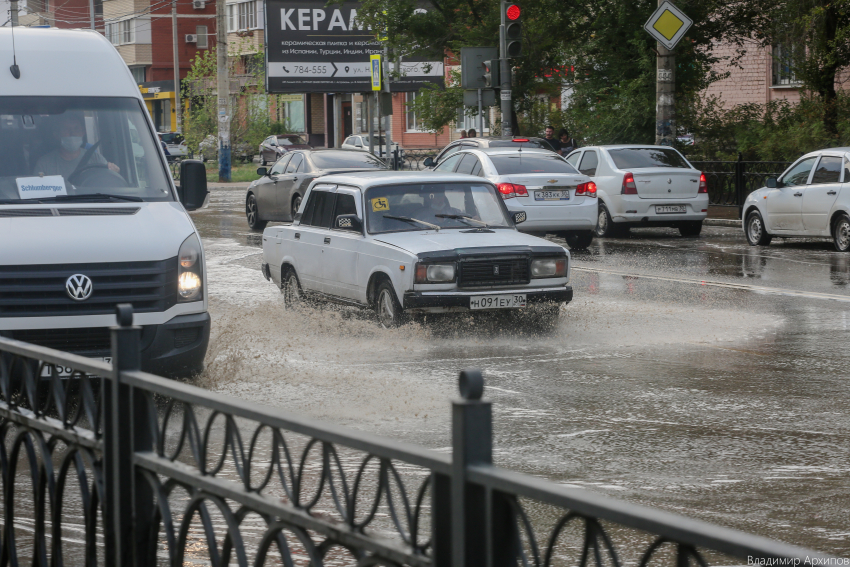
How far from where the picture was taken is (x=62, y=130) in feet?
27.9

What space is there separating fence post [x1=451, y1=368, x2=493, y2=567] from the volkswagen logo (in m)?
5.62

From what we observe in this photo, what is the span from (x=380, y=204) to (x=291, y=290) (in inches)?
75.3

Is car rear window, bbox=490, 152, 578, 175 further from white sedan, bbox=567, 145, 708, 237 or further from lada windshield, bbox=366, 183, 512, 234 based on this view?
lada windshield, bbox=366, 183, 512, 234

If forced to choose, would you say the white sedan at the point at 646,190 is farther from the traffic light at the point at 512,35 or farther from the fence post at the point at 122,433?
the fence post at the point at 122,433

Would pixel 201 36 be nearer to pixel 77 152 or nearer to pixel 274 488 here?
pixel 77 152

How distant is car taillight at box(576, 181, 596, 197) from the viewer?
61.1 ft

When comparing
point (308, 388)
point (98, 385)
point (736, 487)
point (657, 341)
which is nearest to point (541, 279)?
point (657, 341)

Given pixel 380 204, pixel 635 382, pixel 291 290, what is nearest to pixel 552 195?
pixel 291 290

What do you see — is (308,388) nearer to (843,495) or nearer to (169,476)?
(843,495)

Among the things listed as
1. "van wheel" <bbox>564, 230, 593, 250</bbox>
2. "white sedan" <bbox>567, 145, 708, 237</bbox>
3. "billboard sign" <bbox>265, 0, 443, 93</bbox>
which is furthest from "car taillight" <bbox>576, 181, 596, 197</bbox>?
"billboard sign" <bbox>265, 0, 443, 93</bbox>

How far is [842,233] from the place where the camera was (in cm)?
1741

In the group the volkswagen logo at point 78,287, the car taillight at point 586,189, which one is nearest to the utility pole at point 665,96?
the car taillight at point 586,189

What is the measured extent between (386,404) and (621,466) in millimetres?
2062

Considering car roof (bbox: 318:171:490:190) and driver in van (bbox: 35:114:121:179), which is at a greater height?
driver in van (bbox: 35:114:121:179)
